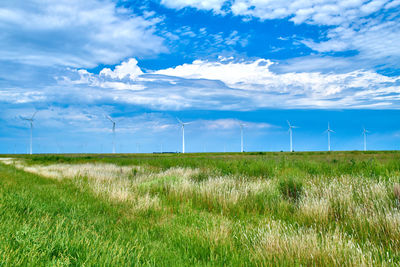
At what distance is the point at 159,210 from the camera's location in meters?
8.45

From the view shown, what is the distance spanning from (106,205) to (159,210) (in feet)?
5.65

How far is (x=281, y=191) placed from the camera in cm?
1065

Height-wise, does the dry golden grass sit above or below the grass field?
above

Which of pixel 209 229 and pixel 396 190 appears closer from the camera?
pixel 209 229

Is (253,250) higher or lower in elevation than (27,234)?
lower

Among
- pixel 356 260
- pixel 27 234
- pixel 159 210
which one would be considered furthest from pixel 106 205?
pixel 356 260

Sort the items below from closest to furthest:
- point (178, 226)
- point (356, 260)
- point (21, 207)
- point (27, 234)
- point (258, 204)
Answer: point (356, 260)
point (27, 234)
point (178, 226)
point (21, 207)
point (258, 204)

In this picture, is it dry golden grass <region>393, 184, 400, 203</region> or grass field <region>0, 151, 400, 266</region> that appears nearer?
grass field <region>0, 151, 400, 266</region>

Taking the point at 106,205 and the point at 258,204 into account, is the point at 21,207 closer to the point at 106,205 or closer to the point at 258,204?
the point at 106,205

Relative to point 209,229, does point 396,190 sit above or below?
above

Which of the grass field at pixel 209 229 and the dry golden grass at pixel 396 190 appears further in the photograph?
the dry golden grass at pixel 396 190

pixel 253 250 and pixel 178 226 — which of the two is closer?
pixel 253 250

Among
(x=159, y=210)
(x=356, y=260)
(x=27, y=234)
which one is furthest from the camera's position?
(x=159, y=210)

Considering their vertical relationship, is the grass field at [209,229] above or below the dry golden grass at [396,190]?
below
